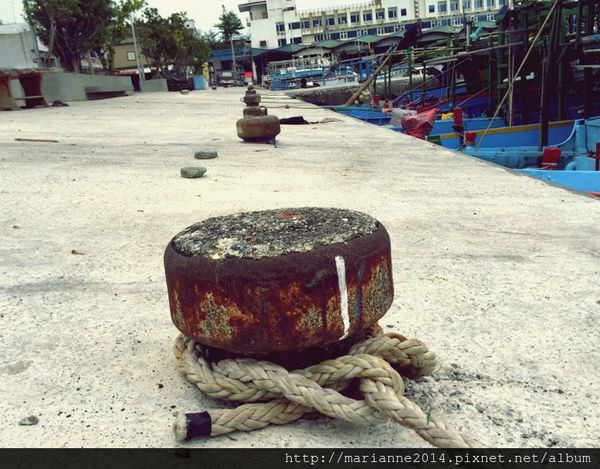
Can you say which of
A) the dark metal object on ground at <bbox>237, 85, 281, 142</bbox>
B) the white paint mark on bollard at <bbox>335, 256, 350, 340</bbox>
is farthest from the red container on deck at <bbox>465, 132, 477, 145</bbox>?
the white paint mark on bollard at <bbox>335, 256, 350, 340</bbox>

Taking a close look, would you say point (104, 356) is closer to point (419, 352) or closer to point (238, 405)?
point (238, 405)

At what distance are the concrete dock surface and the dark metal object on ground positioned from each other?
1486 mm

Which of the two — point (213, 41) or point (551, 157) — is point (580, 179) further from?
point (213, 41)

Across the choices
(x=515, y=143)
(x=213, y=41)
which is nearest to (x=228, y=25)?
(x=213, y=41)

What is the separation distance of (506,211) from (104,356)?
2975mm

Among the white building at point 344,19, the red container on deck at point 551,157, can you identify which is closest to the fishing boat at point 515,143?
the red container on deck at point 551,157

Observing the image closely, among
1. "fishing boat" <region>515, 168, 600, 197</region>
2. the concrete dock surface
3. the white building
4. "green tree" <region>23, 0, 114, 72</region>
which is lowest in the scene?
"fishing boat" <region>515, 168, 600, 197</region>

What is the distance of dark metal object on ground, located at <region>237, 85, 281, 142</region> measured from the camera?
276 inches

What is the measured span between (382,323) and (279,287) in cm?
80

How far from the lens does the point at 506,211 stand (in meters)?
3.90

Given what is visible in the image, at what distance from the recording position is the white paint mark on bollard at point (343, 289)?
56.6 inches

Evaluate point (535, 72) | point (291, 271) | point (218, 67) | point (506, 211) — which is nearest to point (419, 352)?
point (291, 271)

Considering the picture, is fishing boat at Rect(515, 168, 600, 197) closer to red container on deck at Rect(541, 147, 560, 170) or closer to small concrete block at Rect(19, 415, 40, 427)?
red container on deck at Rect(541, 147, 560, 170)

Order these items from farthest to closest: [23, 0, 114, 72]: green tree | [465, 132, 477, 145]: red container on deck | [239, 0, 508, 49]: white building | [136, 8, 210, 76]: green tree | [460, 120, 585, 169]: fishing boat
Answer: [239, 0, 508, 49]: white building < [136, 8, 210, 76]: green tree < [23, 0, 114, 72]: green tree < [465, 132, 477, 145]: red container on deck < [460, 120, 585, 169]: fishing boat
